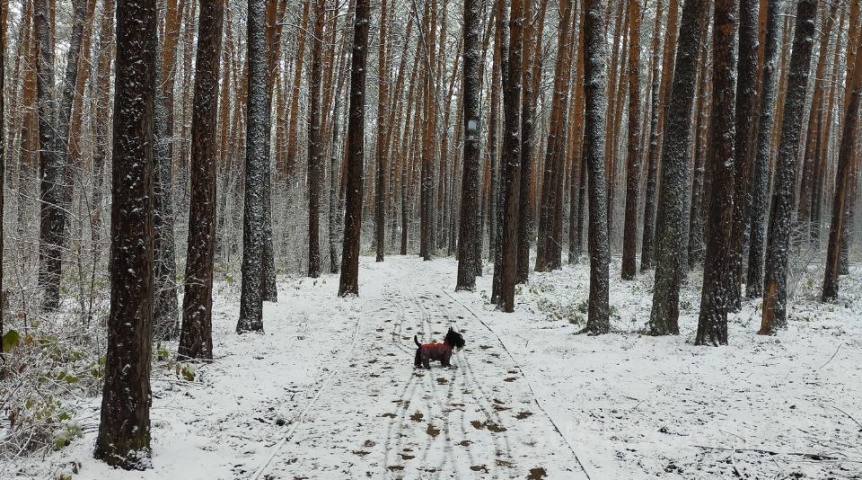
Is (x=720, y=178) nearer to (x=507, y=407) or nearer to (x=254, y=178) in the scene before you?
(x=507, y=407)

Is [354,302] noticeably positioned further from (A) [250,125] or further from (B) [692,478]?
(B) [692,478]

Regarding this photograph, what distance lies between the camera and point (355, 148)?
13.4 meters

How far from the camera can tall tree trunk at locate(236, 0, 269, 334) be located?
9.34m

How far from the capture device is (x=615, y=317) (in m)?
10.9

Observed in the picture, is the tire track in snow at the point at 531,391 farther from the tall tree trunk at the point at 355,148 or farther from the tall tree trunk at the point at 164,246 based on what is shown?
the tall tree trunk at the point at 164,246

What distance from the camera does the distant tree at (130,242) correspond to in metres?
3.77

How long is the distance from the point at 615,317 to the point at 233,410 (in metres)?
8.15

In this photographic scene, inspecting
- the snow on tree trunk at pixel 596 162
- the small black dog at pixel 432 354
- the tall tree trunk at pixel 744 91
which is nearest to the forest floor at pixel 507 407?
the small black dog at pixel 432 354

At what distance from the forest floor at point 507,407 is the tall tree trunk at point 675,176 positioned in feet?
1.98

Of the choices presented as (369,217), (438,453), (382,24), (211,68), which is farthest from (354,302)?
(369,217)

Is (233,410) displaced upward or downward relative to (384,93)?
downward

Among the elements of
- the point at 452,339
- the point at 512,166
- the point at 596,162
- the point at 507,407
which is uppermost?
the point at 512,166

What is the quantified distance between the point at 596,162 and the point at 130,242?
7785 mm

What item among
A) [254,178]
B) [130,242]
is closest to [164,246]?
[254,178]
